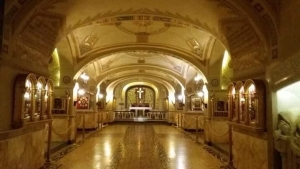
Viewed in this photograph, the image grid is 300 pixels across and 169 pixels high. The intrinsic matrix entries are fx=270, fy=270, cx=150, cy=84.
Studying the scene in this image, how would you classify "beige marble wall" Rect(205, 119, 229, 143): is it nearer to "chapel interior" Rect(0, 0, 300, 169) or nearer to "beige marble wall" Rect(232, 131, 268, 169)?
"chapel interior" Rect(0, 0, 300, 169)

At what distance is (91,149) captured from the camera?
1005 cm

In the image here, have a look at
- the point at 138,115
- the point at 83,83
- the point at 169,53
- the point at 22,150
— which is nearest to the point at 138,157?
the point at 22,150

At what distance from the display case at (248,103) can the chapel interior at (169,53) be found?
3 centimetres

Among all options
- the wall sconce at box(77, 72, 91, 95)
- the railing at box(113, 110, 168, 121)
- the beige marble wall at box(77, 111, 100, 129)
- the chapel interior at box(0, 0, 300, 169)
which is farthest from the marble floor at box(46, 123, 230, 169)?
the railing at box(113, 110, 168, 121)

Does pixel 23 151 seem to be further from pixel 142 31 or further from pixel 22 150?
pixel 142 31

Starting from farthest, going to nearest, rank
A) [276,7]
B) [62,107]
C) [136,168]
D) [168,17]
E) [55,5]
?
[62,107] < [168,17] < [136,168] < [55,5] < [276,7]

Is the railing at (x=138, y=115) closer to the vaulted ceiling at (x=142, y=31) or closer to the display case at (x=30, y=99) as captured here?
the vaulted ceiling at (x=142, y=31)

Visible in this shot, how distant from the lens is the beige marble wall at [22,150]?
525 cm

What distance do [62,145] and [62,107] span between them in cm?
168

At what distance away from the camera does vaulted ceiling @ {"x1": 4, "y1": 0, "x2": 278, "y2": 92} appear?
5648 mm

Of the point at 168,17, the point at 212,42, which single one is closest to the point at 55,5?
the point at 168,17

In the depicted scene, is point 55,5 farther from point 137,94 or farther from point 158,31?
point 137,94

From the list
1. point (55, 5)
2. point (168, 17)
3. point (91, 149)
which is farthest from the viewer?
point (91, 149)

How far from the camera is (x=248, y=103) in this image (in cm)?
648
